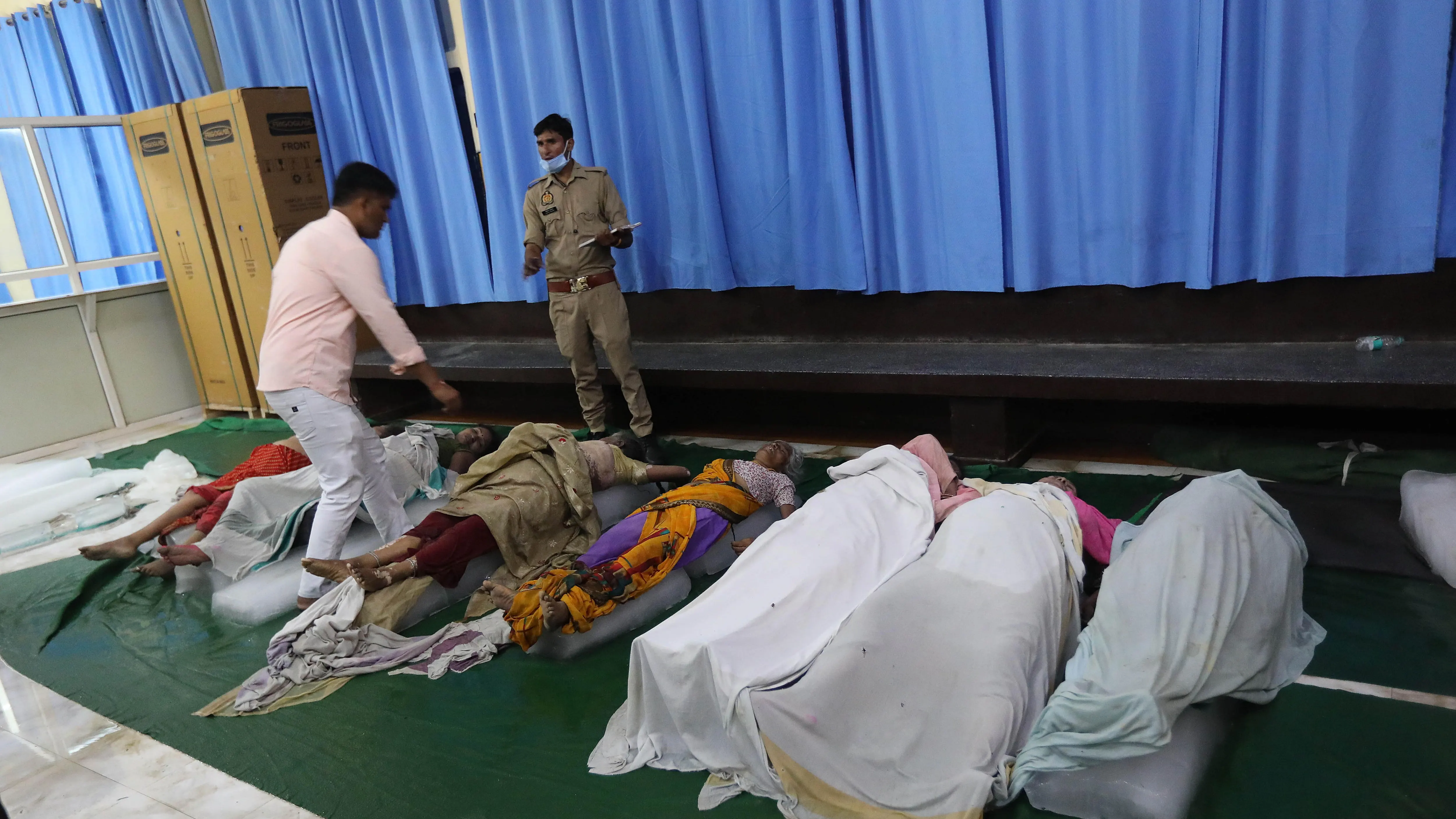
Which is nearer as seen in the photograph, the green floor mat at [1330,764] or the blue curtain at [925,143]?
the green floor mat at [1330,764]

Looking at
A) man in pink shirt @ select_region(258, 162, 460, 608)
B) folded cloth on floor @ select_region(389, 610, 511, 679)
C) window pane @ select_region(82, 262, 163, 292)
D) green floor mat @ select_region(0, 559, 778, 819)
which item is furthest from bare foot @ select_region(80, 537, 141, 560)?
window pane @ select_region(82, 262, 163, 292)

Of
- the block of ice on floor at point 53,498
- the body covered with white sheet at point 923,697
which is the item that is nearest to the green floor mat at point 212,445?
the block of ice on floor at point 53,498

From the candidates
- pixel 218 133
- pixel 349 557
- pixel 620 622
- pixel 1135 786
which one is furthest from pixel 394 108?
pixel 1135 786

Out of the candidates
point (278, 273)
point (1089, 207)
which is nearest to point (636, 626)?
point (278, 273)

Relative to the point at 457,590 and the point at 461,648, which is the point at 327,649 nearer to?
the point at 461,648

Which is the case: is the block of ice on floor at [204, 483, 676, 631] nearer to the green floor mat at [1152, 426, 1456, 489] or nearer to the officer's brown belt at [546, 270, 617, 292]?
the officer's brown belt at [546, 270, 617, 292]

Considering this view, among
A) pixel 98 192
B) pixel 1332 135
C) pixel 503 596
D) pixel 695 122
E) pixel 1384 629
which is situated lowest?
pixel 1384 629

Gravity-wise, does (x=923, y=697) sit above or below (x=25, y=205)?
below

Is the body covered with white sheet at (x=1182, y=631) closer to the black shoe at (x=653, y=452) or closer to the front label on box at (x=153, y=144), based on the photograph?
the black shoe at (x=653, y=452)

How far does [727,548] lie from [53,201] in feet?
17.3

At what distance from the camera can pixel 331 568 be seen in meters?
2.84

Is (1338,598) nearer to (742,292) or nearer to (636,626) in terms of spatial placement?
(636,626)

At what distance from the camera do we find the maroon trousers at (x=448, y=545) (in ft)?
9.75

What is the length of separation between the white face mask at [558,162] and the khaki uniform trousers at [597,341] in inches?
21.5
